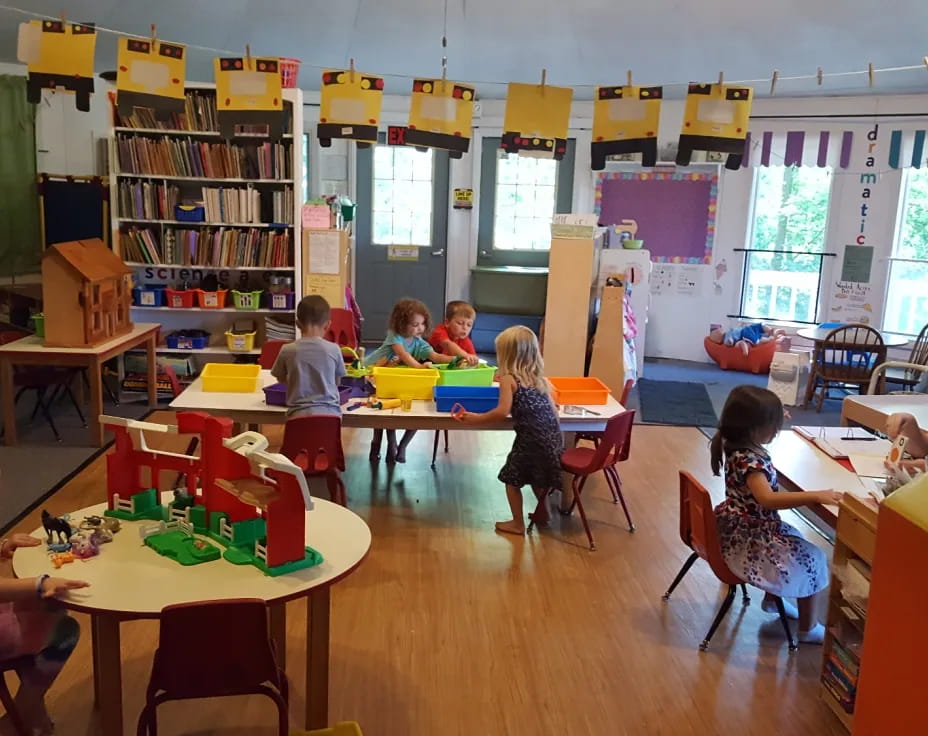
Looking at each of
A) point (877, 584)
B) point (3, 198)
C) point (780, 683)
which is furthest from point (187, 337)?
point (877, 584)

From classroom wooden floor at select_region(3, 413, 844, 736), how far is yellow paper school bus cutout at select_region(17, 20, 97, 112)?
6.93 ft

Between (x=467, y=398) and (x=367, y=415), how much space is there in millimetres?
499

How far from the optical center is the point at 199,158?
649cm

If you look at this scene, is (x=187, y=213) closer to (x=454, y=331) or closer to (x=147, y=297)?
(x=147, y=297)

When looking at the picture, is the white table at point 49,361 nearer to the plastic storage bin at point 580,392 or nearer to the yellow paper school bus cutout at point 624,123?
the plastic storage bin at point 580,392

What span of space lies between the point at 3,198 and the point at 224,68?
381 cm

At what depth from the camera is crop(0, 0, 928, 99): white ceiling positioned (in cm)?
671

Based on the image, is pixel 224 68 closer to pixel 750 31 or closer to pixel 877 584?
pixel 877 584

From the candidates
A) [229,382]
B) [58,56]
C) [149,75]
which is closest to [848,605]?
[229,382]

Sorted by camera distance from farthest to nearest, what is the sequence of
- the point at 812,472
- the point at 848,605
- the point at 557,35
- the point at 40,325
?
the point at 557,35 → the point at 40,325 → the point at 812,472 → the point at 848,605

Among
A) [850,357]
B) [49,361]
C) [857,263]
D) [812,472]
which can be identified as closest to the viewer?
[812,472]

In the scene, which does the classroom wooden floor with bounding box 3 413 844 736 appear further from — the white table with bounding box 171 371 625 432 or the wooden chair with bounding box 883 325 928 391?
the wooden chair with bounding box 883 325 928 391

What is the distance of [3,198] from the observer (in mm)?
7152

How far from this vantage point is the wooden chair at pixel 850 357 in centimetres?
687
